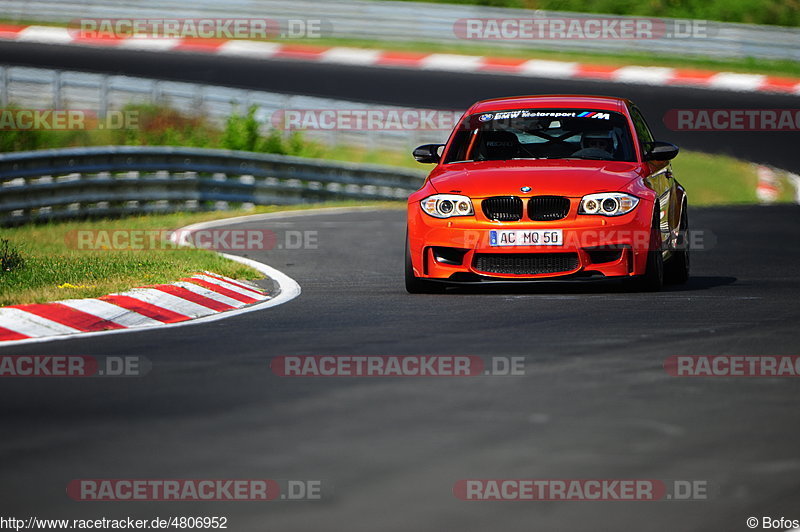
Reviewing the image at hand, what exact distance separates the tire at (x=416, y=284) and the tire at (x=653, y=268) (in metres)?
1.48

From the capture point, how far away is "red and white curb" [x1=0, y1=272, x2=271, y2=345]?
8781 millimetres

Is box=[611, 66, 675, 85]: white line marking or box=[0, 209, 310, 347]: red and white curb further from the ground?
box=[0, 209, 310, 347]: red and white curb

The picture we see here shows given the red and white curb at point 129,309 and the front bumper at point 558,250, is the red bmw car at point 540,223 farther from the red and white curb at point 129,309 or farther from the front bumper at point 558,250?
the red and white curb at point 129,309

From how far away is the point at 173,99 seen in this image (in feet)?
87.9

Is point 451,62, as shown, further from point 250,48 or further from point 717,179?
point 717,179

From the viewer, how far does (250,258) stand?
14.6 meters

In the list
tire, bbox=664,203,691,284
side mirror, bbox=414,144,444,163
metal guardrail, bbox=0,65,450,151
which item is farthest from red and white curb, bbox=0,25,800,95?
side mirror, bbox=414,144,444,163

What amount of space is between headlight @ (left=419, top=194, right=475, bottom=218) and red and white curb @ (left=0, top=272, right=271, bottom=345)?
1.40 m

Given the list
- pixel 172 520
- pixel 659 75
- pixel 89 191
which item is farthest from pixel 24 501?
pixel 659 75

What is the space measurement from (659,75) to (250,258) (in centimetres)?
1958

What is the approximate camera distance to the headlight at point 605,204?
416 inches

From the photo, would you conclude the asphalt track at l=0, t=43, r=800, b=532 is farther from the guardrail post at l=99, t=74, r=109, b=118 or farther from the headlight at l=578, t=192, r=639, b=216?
the guardrail post at l=99, t=74, r=109, b=118

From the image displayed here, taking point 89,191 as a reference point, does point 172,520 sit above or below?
above

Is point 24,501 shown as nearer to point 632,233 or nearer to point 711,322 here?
point 711,322
